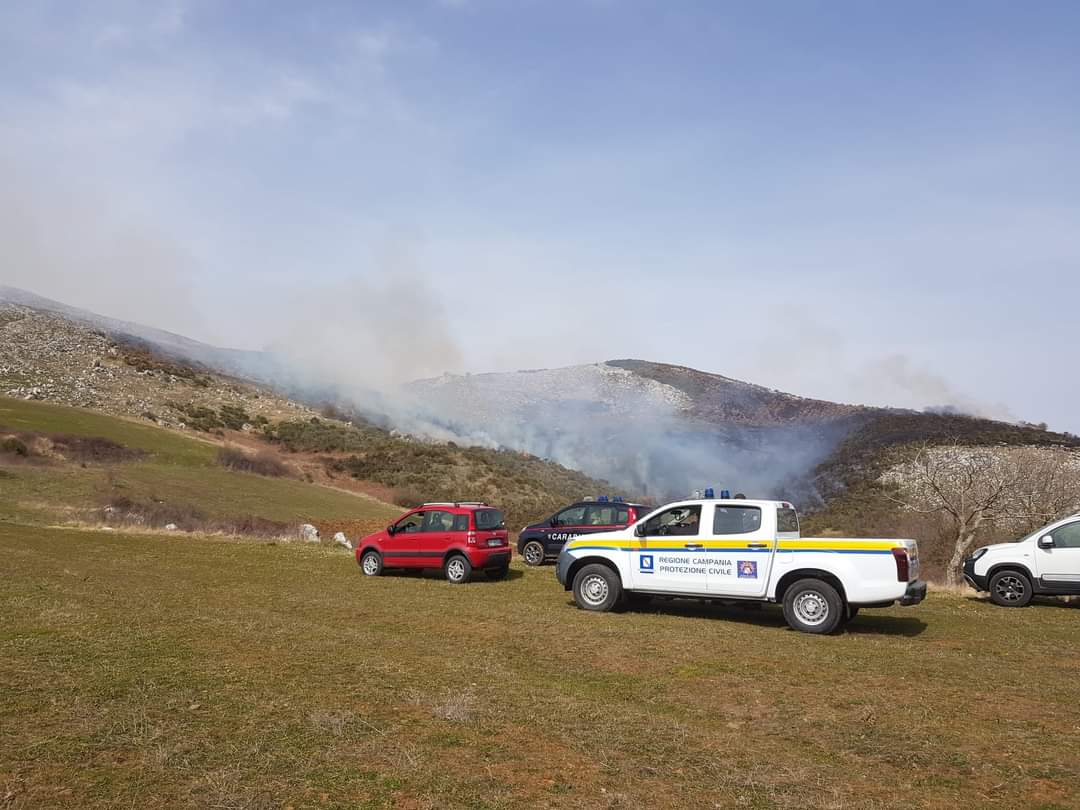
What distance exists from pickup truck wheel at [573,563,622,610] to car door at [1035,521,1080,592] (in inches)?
328

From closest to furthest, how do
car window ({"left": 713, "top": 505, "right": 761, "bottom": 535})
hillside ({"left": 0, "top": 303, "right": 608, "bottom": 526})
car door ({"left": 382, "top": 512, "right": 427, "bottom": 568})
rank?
1. car window ({"left": 713, "top": 505, "right": 761, "bottom": 535})
2. car door ({"left": 382, "top": 512, "right": 427, "bottom": 568})
3. hillside ({"left": 0, "top": 303, "right": 608, "bottom": 526})

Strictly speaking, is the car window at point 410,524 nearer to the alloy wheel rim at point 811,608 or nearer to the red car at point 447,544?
the red car at point 447,544

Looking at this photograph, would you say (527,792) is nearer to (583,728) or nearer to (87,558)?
(583,728)

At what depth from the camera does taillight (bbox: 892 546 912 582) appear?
11461mm

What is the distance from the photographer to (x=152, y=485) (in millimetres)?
36281

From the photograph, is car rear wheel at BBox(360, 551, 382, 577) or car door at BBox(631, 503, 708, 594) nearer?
car door at BBox(631, 503, 708, 594)

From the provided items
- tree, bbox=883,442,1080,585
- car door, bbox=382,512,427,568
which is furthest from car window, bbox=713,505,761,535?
tree, bbox=883,442,1080,585

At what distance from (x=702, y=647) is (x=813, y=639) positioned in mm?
1977

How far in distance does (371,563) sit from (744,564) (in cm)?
998

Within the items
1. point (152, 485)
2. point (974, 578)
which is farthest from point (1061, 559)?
point (152, 485)

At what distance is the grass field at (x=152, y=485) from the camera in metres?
31.8

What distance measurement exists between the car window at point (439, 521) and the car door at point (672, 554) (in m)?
6.13

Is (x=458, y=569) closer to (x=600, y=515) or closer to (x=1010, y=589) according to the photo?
(x=600, y=515)

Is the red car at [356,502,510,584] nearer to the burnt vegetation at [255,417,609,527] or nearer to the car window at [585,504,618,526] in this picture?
the car window at [585,504,618,526]
